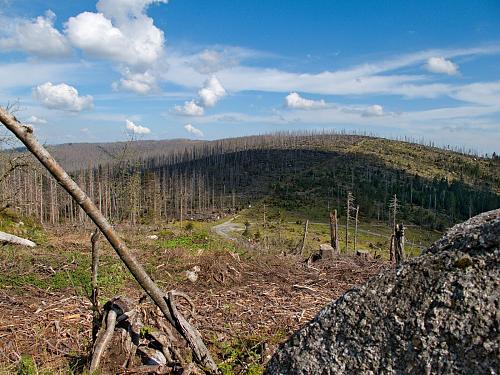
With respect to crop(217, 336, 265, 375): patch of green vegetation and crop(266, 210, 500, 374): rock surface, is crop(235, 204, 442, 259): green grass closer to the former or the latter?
crop(217, 336, 265, 375): patch of green vegetation

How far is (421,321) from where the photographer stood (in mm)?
2477

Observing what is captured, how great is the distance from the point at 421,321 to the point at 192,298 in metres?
7.07

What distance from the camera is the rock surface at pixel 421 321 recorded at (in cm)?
232

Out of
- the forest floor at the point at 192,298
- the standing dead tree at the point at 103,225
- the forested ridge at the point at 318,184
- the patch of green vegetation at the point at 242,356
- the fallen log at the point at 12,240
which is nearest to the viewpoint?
the standing dead tree at the point at 103,225

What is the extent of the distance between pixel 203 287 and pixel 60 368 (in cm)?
493

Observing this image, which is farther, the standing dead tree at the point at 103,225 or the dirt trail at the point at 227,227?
the dirt trail at the point at 227,227

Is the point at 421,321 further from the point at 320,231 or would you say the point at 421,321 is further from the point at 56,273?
the point at 320,231

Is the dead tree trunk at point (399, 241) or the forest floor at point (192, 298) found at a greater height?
the dead tree trunk at point (399, 241)

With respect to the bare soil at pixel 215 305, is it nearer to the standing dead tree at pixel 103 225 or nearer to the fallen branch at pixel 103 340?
the fallen branch at pixel 103 340

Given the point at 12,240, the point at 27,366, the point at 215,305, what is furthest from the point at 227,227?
the point at 27,366

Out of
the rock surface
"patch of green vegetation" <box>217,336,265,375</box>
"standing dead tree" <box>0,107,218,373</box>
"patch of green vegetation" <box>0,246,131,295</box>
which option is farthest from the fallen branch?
"patch of green vegetation" <box>0,246,131,295</box>

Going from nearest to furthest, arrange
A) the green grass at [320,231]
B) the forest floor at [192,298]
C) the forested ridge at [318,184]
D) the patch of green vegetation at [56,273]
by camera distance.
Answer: the forest floor at [192,298] → the patch of green vegetation at [56,273] → the green grass at [320,231] → the forested ridge at [318,184]

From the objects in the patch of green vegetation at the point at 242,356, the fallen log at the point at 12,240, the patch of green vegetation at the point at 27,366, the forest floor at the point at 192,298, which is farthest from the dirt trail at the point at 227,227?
the patch of green vegetation at the point at 27,366

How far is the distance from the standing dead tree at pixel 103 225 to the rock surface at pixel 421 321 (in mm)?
1799
